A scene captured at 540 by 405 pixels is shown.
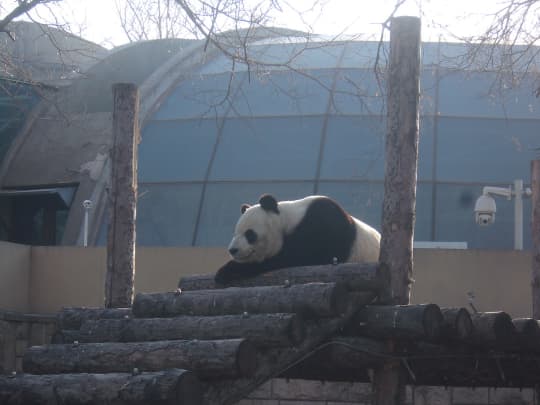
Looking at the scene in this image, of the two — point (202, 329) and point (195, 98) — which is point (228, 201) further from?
point (202, 329)

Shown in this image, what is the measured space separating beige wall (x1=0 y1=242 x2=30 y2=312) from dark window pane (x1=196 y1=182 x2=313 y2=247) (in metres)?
2.87

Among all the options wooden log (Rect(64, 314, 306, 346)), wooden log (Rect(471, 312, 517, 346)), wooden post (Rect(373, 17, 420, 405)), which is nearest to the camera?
wooden log (Rect(64, 314, 306, 346))

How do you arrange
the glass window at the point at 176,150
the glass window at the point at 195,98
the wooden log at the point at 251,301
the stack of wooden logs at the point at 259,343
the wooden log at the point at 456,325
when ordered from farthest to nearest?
the glass window at the point at 195,98, the glass window at the point at 176,150, the wooden log at the point at 456,325, the wooden log at the point at 251,301, the stack of wooden logs at the point at 259,343

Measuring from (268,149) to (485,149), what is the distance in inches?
139

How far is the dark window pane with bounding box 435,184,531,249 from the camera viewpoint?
48.9 feet

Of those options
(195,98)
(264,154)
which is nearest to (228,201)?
(264,154)

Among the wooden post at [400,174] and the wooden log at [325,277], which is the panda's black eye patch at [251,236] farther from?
the wooden post at [400,174]

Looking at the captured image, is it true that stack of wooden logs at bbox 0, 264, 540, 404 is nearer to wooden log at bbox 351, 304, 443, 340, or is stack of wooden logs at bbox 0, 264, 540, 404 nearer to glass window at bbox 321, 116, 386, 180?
wooden log at bbox 351, 304, 443, 340

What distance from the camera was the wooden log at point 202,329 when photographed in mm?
6746

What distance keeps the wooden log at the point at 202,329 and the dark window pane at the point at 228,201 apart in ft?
23.5

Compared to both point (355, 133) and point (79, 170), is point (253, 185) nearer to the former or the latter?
point (355, 133)

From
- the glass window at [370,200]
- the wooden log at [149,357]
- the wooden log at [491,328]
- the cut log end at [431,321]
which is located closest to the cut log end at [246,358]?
the wooden log at [149,357]

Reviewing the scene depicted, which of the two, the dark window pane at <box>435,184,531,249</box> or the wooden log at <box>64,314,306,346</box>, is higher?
the dark window pane at <box>435,184,531,249</box>

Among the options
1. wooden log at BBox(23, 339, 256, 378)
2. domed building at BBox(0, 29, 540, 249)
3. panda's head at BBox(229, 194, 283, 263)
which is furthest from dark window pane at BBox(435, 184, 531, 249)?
wooden log at BBox(23, 339, 256, 378)
